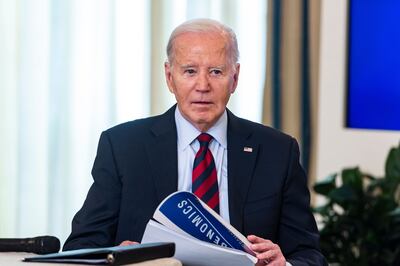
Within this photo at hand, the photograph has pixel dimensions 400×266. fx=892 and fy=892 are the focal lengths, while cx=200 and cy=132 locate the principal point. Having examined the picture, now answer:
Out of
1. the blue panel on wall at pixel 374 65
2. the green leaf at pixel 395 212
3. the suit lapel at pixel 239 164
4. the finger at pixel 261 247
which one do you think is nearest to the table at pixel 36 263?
the finger at pixel 261 247

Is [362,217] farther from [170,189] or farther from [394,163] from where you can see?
[170,189]

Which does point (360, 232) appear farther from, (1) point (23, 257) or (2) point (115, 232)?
(1) point (23, 257)

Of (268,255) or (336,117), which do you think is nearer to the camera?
(268,255)

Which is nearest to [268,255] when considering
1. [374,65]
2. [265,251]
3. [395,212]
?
[265,251]

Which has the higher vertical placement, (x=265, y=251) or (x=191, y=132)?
(x=191, y=132)

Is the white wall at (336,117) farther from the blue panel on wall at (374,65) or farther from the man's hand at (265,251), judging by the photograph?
the man's hand at (265,251)

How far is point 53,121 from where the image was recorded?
421 cm

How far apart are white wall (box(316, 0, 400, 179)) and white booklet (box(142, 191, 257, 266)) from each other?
3236 mm

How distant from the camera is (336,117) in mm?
5277

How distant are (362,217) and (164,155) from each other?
8.48ft

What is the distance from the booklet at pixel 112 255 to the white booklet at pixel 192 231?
176 mm

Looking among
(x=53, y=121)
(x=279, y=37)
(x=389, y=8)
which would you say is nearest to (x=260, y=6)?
(x=279, y=37)

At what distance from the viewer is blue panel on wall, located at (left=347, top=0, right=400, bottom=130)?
16.4 ft

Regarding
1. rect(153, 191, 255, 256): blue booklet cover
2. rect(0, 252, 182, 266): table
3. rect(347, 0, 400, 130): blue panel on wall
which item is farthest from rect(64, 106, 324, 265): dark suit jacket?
rect(347, 0, 400, 130): blue panel on wall
